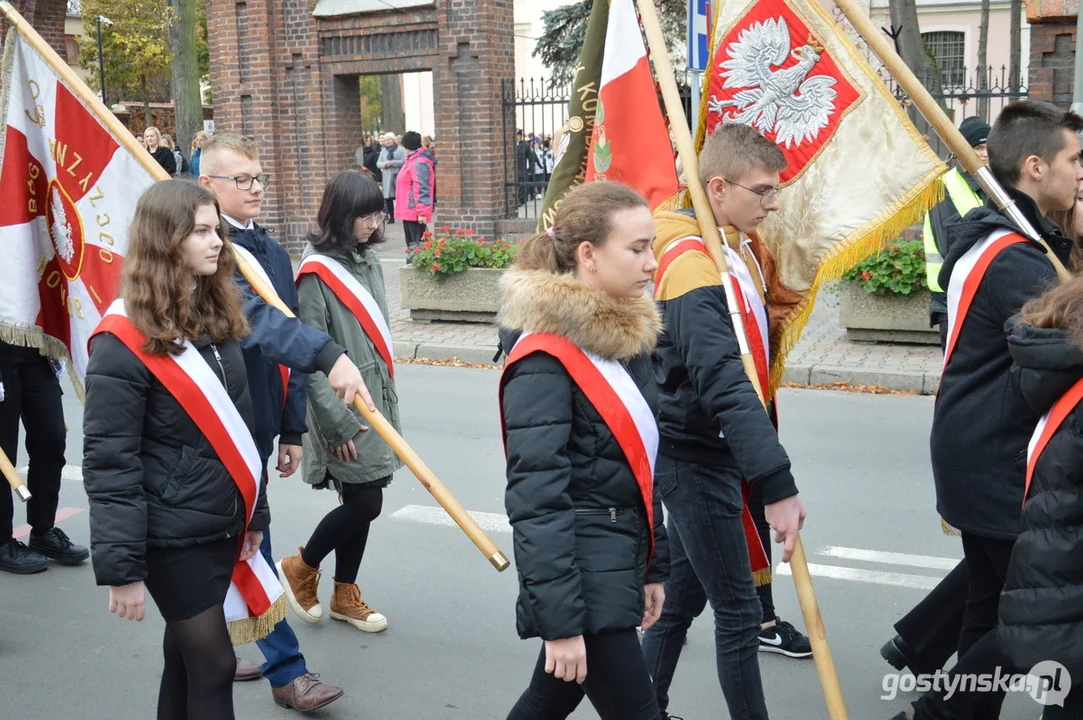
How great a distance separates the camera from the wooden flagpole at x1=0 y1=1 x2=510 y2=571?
340 cm

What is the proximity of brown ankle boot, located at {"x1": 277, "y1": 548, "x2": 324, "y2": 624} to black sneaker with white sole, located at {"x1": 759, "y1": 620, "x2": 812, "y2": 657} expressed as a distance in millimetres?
1870

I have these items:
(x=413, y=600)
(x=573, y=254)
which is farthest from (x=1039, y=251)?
(x=413, y=600)

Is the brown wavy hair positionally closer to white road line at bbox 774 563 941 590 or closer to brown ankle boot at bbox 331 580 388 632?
brown ankle boot at bbox 331 580 388 632

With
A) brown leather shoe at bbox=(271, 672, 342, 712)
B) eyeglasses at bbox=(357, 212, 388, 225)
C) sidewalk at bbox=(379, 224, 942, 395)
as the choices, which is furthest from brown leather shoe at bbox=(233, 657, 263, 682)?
sidewalk at bbox=(379, 224, 942, 395)

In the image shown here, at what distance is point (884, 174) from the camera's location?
3963mm

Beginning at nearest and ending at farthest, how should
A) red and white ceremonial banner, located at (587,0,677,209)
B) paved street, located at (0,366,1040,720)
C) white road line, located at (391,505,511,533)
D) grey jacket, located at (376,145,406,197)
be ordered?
red and white ceremonial banner, located at (587,0,677,209) → paved street, located at (0,366,1040,720) → white road line, located at (391,505,511,533) → grey jacket, located at (376,145,406,197)

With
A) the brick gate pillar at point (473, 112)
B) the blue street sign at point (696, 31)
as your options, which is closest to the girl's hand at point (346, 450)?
the blue street sign at point (696, 31)

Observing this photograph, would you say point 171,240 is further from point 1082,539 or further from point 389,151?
point 389,151

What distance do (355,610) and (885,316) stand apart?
259 inches

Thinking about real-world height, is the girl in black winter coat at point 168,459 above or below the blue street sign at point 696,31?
below

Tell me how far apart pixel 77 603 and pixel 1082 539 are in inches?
172

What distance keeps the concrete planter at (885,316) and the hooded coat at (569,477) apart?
760 cm

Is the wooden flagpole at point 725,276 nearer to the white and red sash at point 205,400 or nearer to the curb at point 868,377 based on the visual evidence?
the white and red sash at point 205,400

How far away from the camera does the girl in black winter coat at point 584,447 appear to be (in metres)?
2.80
